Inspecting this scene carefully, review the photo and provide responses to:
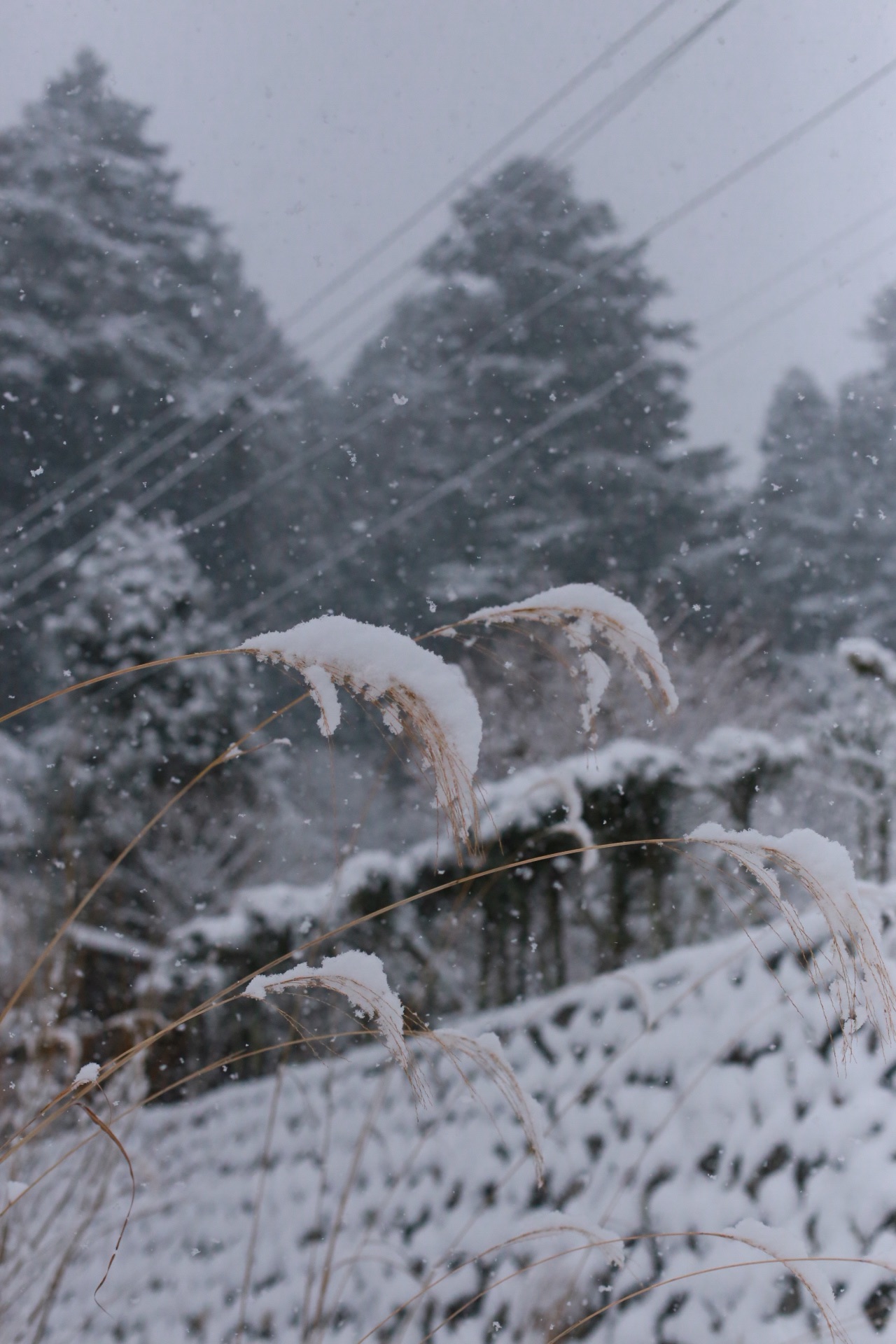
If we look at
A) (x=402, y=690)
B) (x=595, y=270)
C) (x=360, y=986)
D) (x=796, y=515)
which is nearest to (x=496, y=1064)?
(x=360, y=986)

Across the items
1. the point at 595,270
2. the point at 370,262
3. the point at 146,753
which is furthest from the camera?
the point at 595,270

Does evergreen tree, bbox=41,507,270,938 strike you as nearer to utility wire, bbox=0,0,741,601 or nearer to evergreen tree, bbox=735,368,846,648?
utility wire, bbox=0,0,741,601

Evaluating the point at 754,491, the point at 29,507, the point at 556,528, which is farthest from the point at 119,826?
the point at 754,491

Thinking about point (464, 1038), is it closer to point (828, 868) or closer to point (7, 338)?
point (828, 868)

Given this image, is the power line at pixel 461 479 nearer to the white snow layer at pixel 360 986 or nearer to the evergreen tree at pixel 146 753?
the evergreen tree at pixel 146 753

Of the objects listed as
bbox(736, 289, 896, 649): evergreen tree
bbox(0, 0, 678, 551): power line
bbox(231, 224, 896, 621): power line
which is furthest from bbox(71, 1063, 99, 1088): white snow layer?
bbox(736, 289, 896, 649): evergreen tree

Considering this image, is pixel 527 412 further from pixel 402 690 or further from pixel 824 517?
pixel 402 690

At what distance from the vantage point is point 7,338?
540cm

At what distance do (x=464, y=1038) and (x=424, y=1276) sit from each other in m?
0.76

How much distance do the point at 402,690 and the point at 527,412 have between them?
582cm

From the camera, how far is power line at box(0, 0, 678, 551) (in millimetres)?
3176

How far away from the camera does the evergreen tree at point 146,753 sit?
366cm

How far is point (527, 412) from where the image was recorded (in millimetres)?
5875

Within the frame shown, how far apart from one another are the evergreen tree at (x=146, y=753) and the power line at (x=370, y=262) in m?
1.69
